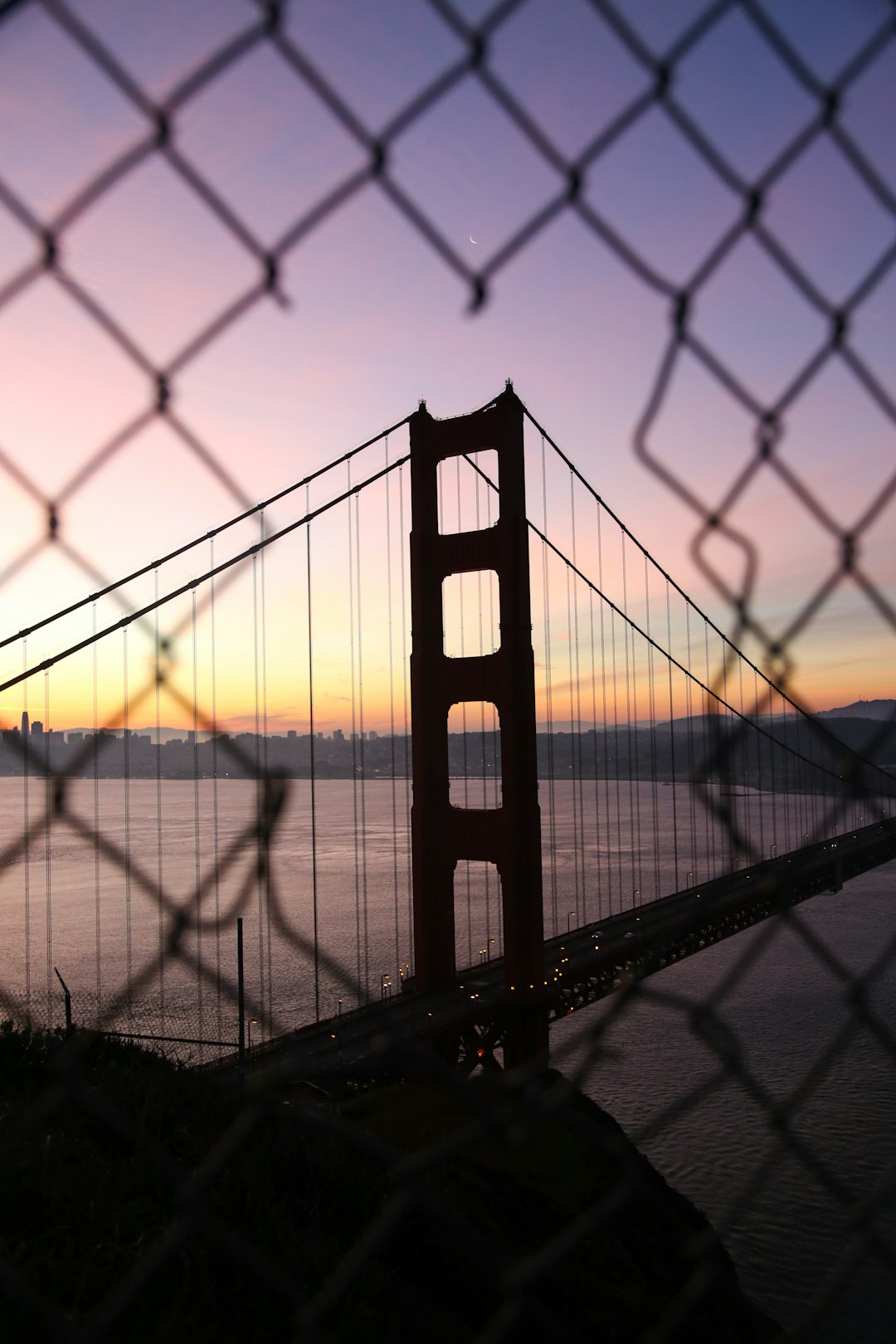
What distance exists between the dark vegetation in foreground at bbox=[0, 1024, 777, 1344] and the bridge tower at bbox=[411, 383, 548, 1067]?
519 centimetres

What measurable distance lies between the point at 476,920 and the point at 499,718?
34151 millimetres

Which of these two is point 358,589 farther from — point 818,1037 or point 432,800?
point 818,1037

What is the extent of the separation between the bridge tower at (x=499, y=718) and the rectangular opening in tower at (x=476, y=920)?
855 centimetres

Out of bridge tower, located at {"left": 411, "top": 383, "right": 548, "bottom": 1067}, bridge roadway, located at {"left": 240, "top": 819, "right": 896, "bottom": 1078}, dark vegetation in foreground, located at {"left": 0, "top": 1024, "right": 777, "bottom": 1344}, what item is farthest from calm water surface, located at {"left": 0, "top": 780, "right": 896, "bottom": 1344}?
bridge tower, located at {"left": 411, "top": 383, "right": 548, "bottom": 1067}

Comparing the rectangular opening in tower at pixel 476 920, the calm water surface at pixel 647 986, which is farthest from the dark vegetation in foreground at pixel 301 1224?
the rectangular opening in tower at pixel 476 920

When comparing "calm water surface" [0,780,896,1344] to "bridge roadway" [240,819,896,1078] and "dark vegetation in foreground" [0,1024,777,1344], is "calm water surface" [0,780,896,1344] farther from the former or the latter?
"bridge roadway" [240,819,896,1078]

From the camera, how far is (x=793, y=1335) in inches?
41.3

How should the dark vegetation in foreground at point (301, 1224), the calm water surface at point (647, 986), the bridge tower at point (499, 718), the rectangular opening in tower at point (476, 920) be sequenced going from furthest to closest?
1. the rectangular opening in tower at point (476, 920)
2. the bridge tower at point (499, 718)
3. the calm water surface at point (647, 986)
4. the dark vegetation in foreground at point (301, 1224)


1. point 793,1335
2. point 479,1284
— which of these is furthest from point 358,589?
point 793,1335

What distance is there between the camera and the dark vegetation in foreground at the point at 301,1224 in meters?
0.91

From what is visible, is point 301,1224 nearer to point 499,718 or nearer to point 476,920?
point 499,718

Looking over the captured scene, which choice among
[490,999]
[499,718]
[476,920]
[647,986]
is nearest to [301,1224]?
[490,999]

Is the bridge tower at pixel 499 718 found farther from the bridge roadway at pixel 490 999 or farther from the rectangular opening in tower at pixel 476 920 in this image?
the rectangular opening in tower at pixel 476 920

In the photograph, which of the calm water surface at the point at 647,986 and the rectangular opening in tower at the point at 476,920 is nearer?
the calm water surface at the point at 647,986
